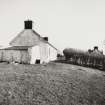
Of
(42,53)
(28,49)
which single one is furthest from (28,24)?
(28,49)

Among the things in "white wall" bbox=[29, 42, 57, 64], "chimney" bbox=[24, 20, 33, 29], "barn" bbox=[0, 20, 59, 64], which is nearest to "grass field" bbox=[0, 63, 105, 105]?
"barn" bbox=[0, 20, 59, 64]

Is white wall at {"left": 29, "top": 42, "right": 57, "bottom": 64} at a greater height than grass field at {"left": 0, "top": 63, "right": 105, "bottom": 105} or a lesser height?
greater

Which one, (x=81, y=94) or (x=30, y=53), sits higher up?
(x=30, y=53)

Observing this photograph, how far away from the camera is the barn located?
2856cm

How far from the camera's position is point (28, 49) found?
2816 cm

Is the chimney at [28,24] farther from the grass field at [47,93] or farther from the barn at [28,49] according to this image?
the grass field at [47,93]

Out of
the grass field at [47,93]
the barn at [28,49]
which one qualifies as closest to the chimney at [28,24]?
the barn at [28,49]

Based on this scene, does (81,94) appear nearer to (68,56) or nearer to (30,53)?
(30,53)

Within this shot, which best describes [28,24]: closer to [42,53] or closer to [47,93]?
[42,53]

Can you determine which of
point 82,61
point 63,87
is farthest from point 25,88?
point 82,61

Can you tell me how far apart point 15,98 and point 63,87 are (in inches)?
204

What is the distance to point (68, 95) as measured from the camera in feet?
43.4

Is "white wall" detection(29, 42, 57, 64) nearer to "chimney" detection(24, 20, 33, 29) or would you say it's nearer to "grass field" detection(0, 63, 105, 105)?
"chimney" detection(24, 20, 33, 29)

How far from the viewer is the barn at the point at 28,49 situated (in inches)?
1125
